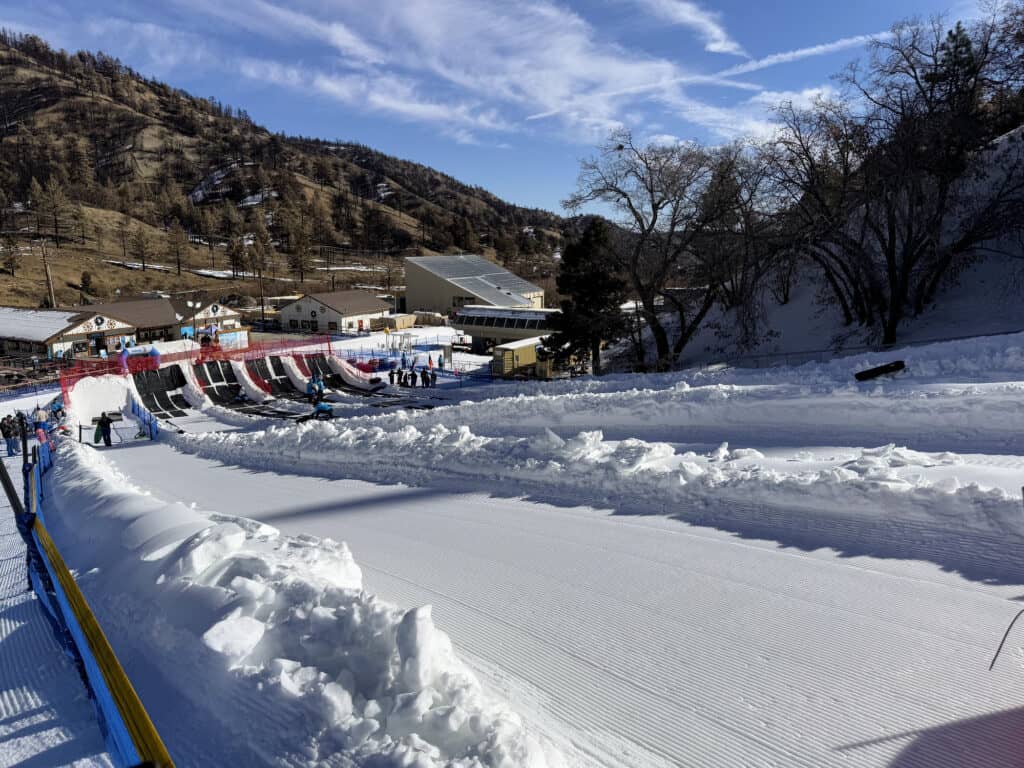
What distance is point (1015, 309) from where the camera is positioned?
1711 centimetres

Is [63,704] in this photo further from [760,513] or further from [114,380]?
[114,380]

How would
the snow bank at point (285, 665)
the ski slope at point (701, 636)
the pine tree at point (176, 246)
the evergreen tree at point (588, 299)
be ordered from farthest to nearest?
the pine tree at point (176, 246) < the evergreen tree at point (588, 299) < the ski slope at point (701, 636) < the snow bank at point (285, 665)

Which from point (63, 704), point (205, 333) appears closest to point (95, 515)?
point (63, 704)

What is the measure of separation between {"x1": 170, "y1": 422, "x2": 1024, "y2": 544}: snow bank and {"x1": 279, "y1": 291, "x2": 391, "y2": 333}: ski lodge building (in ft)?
144

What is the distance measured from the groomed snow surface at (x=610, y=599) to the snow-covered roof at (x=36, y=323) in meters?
37.1

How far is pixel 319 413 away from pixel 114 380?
655 inches

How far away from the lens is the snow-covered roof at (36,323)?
39312 millimetres

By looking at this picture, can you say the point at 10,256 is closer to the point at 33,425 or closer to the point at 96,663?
the point at 33,425

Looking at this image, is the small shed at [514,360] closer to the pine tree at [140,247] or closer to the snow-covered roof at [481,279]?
the snow-covered roof at [481,279]

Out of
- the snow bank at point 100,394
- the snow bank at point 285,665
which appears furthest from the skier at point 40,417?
the snow bank at point 285,665

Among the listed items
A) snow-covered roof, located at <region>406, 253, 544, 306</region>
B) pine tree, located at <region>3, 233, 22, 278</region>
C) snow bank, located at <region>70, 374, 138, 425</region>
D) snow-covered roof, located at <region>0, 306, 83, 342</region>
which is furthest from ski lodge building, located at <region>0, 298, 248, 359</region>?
pine tree, located at <region>3, 233, 22, 278</region>

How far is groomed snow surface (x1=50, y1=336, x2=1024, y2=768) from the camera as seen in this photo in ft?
11.7

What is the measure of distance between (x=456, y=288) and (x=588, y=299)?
132 ft

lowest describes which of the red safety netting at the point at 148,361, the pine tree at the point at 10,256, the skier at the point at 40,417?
the skier at the point at 40,417
